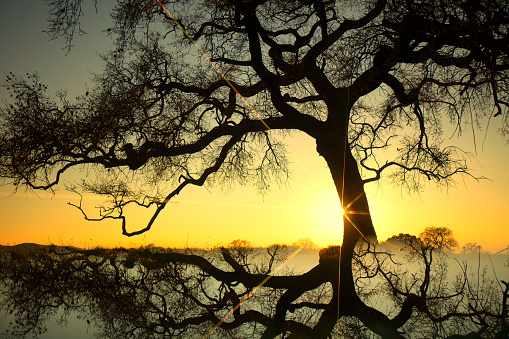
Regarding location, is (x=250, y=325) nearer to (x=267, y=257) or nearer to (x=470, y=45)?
(x=470, y=45)

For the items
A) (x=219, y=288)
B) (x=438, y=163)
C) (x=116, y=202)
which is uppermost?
(x=438, y=163)

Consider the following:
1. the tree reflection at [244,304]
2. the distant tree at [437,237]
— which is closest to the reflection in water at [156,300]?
the tree reflection at [244,304]

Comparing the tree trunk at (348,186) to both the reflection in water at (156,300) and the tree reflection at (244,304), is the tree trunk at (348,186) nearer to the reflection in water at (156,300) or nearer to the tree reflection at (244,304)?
the tree reflection at (244,304)

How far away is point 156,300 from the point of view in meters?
3.81

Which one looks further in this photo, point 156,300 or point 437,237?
point 437,237

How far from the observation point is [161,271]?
5.82 m

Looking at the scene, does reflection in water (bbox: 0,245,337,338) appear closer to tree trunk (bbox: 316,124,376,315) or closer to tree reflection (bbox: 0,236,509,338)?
tree reflection (bbox: 0,236,509,338)

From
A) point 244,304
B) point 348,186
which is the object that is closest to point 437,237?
point 348,186

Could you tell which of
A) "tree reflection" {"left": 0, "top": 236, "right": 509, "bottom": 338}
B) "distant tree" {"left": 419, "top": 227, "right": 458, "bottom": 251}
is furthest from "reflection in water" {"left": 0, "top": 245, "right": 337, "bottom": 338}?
"distant tree" {"left": 419, "top": 227, "right": 458, "bottom": 251}

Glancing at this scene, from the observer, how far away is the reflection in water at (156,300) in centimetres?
296

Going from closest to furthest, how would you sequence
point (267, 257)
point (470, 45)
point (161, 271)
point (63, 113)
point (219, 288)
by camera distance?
point (470, 45) < point (219, 288) < point (161, 271) < point (63, 113) < point (267, 257)

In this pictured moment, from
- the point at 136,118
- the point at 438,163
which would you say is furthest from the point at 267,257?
the point at 438,163

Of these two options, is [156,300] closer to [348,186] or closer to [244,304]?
[244,304]

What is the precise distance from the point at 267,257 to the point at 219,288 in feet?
11.3
